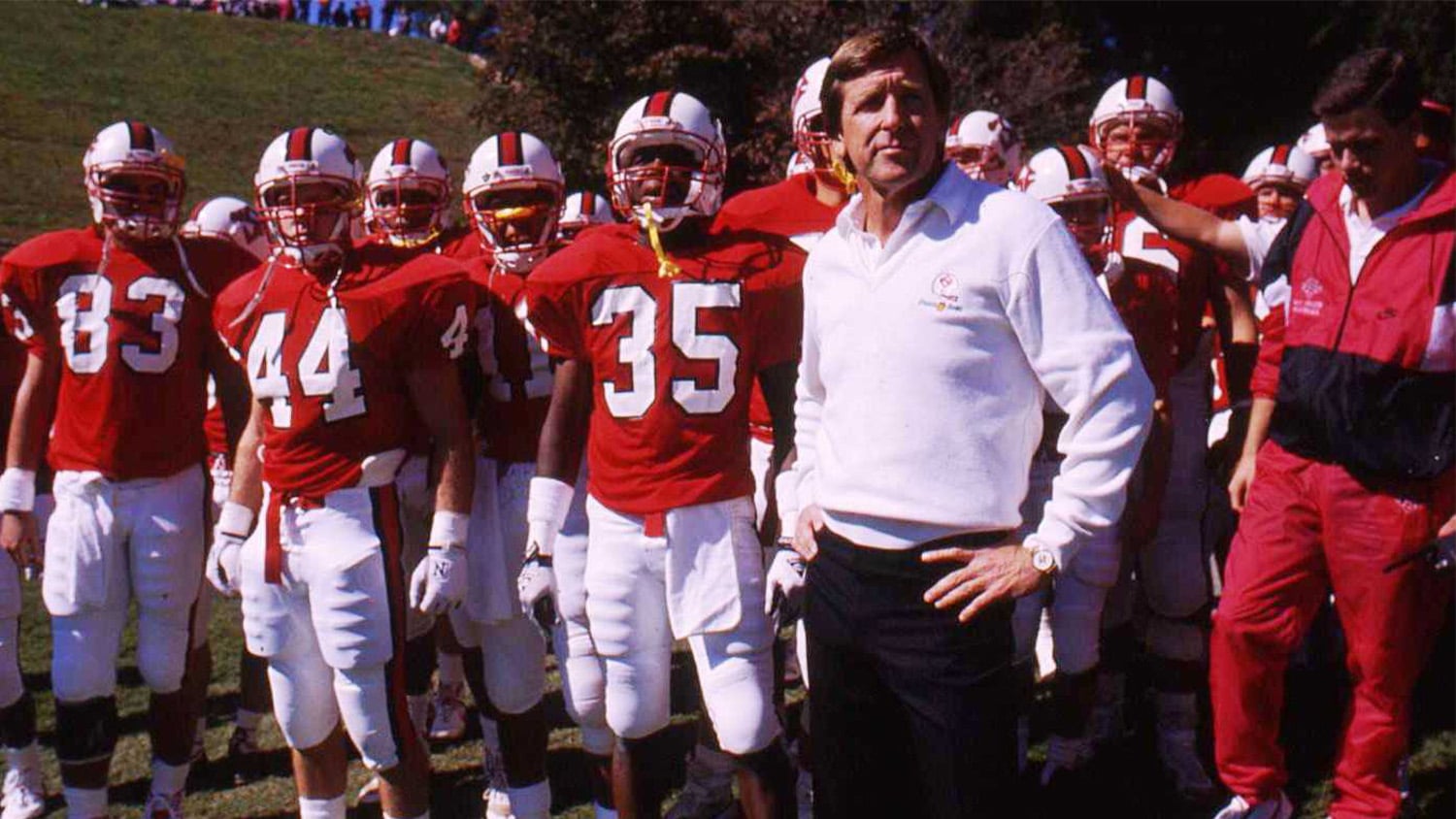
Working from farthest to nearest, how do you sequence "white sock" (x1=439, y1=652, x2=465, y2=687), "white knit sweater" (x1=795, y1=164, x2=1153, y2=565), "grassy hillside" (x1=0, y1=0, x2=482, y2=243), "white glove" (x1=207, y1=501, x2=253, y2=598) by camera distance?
"grassy hillside" (x1=0, y1=0, x2=482, y2=243) → "white sock" (x1=439, y1=652, x2=465, y2=687) → "white glove" (x1=207, y1=501, x2=253, y2=598) → "white knit sweater" (x1=795, y1=164, x2=1153, y2=565)

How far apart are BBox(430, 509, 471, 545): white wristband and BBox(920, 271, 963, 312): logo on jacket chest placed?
182cm

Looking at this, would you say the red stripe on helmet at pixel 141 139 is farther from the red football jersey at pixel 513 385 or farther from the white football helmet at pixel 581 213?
the white football helmet at pixel 581 213

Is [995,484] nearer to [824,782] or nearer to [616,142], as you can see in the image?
[824,782]

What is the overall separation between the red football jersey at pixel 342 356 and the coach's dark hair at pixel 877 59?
1.54 m

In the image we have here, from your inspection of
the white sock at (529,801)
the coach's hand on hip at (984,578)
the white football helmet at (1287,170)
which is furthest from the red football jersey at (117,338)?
the white football helmet at (1287,170)

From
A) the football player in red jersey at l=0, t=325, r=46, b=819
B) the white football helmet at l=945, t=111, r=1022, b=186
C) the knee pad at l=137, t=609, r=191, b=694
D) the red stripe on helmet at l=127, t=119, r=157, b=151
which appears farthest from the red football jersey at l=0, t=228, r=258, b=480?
the white football helmet at l=945, t=111, r=1022, b=186

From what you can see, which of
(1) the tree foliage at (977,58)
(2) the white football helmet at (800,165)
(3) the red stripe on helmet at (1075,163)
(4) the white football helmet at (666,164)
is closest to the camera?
(4) the white football helmet at (666,164)

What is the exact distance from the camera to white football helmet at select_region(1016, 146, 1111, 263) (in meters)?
4.06

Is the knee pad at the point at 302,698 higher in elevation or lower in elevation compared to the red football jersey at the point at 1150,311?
lower

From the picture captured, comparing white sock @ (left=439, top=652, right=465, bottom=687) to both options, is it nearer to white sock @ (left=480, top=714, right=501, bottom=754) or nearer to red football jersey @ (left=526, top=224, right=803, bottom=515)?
white sock @ (left=480, top=714, right=501, bottom=754)

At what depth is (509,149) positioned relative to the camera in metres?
4.36

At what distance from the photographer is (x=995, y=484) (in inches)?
94.4

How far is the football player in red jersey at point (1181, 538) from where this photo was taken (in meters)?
4.50

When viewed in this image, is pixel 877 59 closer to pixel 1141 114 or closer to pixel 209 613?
pixel 1141 114
